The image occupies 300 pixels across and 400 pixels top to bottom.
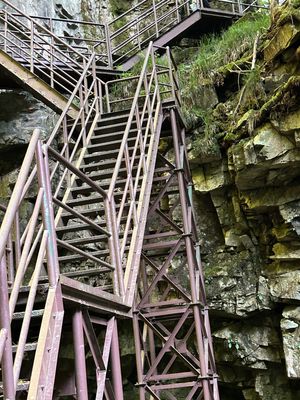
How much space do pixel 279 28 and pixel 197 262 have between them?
185 inches

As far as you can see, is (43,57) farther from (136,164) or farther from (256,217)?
(256,217)

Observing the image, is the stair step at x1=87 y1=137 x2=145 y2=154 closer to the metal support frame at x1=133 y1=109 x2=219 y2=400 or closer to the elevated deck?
the metal support frame at x1=133 y1=109 x2=219 y2=400

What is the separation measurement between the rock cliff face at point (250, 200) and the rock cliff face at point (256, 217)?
0.02m

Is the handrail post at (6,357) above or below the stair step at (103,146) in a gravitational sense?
below

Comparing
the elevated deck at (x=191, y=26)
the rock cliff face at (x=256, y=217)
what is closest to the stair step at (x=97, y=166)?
the rock cliff face at (x=256, y=217)

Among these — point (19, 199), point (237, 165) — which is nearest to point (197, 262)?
point (237, 165)

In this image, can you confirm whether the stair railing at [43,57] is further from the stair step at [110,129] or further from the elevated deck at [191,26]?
the elevated deck at [191,26]

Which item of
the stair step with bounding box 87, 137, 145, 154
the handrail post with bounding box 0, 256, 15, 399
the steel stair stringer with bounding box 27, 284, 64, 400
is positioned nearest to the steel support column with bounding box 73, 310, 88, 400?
the steel stair stringer with bounding box 27, 284, 64, 400

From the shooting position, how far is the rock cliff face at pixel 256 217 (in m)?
9.52

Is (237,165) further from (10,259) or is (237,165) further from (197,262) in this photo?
(10,259)

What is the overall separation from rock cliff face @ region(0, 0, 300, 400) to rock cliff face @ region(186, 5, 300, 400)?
21 mm

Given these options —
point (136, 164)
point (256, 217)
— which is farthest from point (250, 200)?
point (136, 164)

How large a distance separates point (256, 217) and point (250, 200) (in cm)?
55

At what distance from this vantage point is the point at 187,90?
38.1 ft
